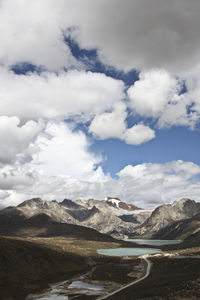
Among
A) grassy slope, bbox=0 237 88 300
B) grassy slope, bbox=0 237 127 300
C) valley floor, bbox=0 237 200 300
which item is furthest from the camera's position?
grassy slope, bbox=0 237 88 300

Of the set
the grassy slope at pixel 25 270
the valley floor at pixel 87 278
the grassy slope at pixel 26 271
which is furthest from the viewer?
the grassy slope at pixel 25 270

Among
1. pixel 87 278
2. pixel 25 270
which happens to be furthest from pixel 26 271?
pixel 87 278

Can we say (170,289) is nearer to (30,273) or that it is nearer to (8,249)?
(30,273)

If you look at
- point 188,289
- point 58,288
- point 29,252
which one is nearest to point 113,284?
point 58,288

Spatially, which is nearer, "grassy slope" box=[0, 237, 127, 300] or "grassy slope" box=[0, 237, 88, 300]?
"grassy slope" box=[0, 237, 127, 300]

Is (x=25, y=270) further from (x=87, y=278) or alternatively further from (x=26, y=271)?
(x=87, y=278)

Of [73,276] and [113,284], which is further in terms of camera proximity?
[73,276]

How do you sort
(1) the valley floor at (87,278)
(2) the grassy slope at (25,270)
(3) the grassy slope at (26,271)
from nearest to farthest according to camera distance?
(1) the valley floor at (87,278)
(3) the grassy slope at (26,271)
(2) the grassy slope at (25,270)

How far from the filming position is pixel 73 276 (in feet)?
527

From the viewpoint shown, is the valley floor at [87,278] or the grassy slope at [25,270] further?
the grassy slope at [25,270]

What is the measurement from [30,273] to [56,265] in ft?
102

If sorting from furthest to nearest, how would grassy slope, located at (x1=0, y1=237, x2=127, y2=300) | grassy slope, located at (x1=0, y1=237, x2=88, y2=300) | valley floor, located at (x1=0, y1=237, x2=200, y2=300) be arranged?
grassy slope, located at (x1=0, y1=237, x2=88, y2=300) < grassy slope, located at (x1=0, y1=237, x2=127, y2=300) < valley floor, located at (x1=0, y1=237, x2=200, y2=300)

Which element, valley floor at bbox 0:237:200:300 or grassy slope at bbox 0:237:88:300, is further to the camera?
grassy slope at bbox 0:237:88:300

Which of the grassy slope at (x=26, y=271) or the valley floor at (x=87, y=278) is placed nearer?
the valley floor at (x=87, y=278)
